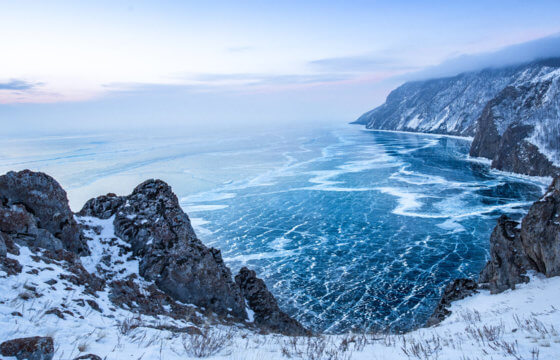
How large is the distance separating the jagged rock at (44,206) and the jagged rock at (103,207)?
2762mm

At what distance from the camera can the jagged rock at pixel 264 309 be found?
14.4m

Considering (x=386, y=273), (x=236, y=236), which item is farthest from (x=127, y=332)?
(x=236, y=236)

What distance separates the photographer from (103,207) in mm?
15695

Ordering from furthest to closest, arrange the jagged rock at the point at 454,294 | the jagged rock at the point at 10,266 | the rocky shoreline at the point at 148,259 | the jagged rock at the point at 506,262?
the jagged rock at the point at 454,294
the jagged rock at the point at 506,262
the rocky shoreline at the point at 148,259
the jagged rock at the point at 10,266

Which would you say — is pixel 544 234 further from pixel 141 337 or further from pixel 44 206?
pixel 44 206

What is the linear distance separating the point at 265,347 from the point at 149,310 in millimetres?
4514

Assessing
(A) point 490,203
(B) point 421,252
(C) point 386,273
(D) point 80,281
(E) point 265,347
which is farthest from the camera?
(A) point 490,203

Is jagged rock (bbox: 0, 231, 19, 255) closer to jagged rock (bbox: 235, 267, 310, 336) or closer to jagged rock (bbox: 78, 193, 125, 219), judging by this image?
jagged rock (bbox: 78, 193, 125, 219)

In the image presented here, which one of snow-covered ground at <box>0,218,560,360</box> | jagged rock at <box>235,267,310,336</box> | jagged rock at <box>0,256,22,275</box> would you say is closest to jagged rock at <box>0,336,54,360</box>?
snow-covered ground at <box>0,218,560,360</box>

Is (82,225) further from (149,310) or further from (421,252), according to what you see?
(421,252)

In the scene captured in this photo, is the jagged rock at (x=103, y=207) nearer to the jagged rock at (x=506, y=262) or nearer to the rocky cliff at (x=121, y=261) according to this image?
the rocky cliff at (x=121, y=261)

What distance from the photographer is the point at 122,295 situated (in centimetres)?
1023

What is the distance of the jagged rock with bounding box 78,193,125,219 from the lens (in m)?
15.5

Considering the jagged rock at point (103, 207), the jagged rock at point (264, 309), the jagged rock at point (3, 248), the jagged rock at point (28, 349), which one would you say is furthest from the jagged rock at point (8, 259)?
the jagged rock at point (264, 309)
